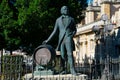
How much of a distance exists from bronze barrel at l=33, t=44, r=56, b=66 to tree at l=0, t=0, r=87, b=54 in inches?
319

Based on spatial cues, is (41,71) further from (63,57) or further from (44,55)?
(63,57)

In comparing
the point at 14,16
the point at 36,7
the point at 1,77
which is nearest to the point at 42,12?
the point at 36,7

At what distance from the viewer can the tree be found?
2053cm

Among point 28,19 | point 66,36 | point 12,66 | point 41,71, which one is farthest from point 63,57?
point 28,19

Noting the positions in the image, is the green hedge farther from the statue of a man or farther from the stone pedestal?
the statue of a man

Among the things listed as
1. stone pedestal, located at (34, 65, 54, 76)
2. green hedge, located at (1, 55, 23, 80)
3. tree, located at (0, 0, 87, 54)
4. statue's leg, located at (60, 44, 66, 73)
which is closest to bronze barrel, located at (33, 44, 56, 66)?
stone pedestal, located at (34, 65, 54, 76)

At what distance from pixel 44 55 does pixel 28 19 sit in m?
8.27

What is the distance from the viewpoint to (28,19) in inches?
802

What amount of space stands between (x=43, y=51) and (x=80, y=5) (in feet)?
36.9

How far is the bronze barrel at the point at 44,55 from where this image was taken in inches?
484

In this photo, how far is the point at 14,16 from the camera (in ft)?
72.3

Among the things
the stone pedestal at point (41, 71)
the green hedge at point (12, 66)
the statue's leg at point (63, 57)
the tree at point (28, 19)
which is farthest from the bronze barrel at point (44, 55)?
the tree at point (28, 19)

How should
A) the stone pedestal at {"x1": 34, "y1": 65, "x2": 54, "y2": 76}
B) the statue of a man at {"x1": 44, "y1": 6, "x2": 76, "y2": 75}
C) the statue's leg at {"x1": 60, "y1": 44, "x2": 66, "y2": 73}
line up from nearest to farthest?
the stone pedestal at {"x1": 34, "y1": 65, "x2": 54, "y2": 76} → the statue of a man at {"x1": 44, "y1": 6, "x2": 76, "y2": 75} → the statue's leg at {"x1": 60, "y1": 44, "x2": 66, "y2": 73}

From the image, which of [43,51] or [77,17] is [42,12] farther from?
[43,51]
